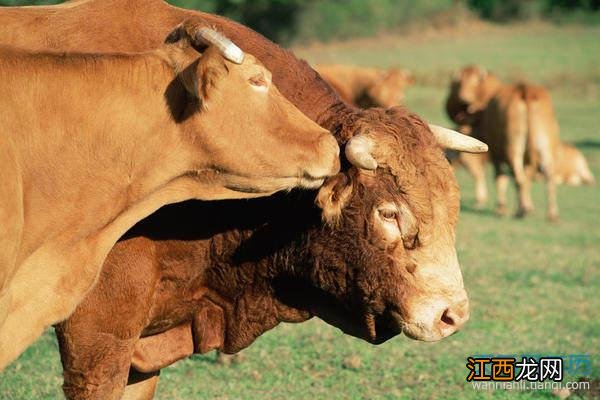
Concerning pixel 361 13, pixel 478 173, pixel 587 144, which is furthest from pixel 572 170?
pixel 361 13

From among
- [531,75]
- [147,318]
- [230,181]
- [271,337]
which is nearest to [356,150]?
[230,181]

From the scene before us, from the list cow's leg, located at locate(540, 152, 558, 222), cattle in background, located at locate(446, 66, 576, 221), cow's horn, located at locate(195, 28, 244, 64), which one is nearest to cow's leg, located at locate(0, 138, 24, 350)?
cow's horn, located at locate(195, 28, 244, 64)

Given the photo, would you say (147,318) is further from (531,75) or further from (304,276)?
(531,75)

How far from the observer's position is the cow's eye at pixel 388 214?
509cm

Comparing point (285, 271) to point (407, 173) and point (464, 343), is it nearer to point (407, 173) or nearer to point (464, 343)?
point (407, 173)

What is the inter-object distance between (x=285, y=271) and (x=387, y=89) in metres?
15.0

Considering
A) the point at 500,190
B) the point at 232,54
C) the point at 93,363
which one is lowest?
the point at 500,190

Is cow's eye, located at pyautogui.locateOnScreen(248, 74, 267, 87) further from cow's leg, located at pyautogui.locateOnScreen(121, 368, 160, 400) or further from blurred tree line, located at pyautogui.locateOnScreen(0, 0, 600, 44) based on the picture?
blurred tree line, located at pyautogui.locateOnScreen(0, 0, 600, 44)

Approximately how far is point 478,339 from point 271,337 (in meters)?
1.68

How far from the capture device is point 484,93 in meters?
21.9

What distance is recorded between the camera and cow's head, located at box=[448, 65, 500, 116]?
21.7 meters

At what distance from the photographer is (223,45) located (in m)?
4.43

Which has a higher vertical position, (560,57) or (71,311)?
(71,311)

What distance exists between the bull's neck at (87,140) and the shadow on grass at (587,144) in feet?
88.4
